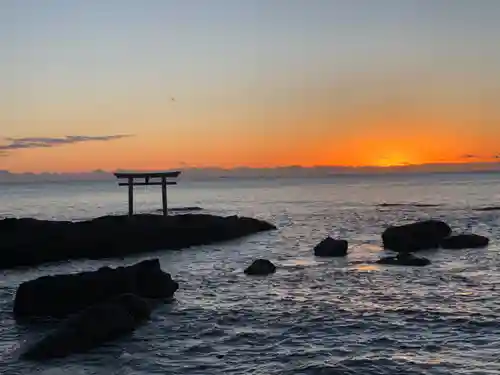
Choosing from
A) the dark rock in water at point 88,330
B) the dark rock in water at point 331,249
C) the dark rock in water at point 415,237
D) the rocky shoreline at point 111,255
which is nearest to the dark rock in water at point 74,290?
the rocky shoreline at point 111,255

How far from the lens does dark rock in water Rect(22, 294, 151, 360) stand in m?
17.1

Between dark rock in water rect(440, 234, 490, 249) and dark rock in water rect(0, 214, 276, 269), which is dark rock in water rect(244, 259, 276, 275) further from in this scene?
dark rock in water rect(440, 234, 490, 249)

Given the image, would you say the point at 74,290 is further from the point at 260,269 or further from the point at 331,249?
the point at 331,249

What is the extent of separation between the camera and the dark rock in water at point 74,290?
2238cm

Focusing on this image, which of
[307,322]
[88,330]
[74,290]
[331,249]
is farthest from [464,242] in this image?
[88,330]

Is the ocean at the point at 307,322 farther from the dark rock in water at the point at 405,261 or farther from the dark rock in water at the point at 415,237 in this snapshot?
the dark rock in water at the point at 415,237

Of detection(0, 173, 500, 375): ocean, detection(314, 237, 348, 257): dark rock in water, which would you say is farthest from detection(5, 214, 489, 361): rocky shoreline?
detection(0, 173, 500, 375): ocean

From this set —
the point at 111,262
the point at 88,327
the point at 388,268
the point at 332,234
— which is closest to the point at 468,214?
the point at 332,234

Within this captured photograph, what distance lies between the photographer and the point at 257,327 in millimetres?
20219

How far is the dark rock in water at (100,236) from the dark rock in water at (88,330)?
60.5 ft

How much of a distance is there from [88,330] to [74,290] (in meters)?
5.07

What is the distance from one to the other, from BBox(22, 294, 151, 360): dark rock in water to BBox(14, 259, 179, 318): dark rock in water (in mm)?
2934

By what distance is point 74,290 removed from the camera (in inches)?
900

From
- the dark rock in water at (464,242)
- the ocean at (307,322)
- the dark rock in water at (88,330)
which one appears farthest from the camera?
the dark rock in water at (464,242)
